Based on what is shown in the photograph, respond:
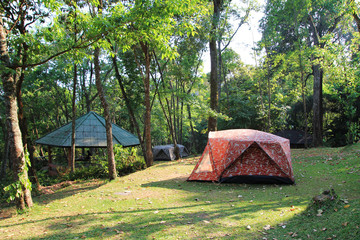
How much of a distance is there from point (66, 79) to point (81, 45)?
43.5 feet

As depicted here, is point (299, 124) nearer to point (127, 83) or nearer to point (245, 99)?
point (245, 99)

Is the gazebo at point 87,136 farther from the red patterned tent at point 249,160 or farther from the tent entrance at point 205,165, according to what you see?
the red patterned tent at point 249,160

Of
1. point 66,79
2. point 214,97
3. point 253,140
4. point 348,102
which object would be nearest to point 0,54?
point 253,140

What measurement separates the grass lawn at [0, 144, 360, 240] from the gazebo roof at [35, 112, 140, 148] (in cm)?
645

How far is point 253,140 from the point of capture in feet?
26.9

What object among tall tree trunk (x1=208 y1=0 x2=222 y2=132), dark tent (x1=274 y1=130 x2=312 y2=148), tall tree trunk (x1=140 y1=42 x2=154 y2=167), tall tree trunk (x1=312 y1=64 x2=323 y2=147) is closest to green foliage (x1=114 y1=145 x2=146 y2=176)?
tall tree trunk (x1=140 y1=42 x2=154 y2=167)

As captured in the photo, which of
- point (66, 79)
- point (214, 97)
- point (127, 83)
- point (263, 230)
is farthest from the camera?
point (66, 79)

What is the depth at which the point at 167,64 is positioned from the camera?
19.3m

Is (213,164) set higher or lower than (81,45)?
lower

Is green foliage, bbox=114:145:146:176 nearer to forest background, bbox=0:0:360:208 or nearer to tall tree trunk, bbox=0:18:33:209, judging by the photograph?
forest background, bbox=0:0:360:208

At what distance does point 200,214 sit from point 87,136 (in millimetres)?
11252

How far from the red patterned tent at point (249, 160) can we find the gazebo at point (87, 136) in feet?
24.7

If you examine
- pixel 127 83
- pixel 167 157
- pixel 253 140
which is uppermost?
pixel 127 83

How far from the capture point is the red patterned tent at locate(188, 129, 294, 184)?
795 cm
